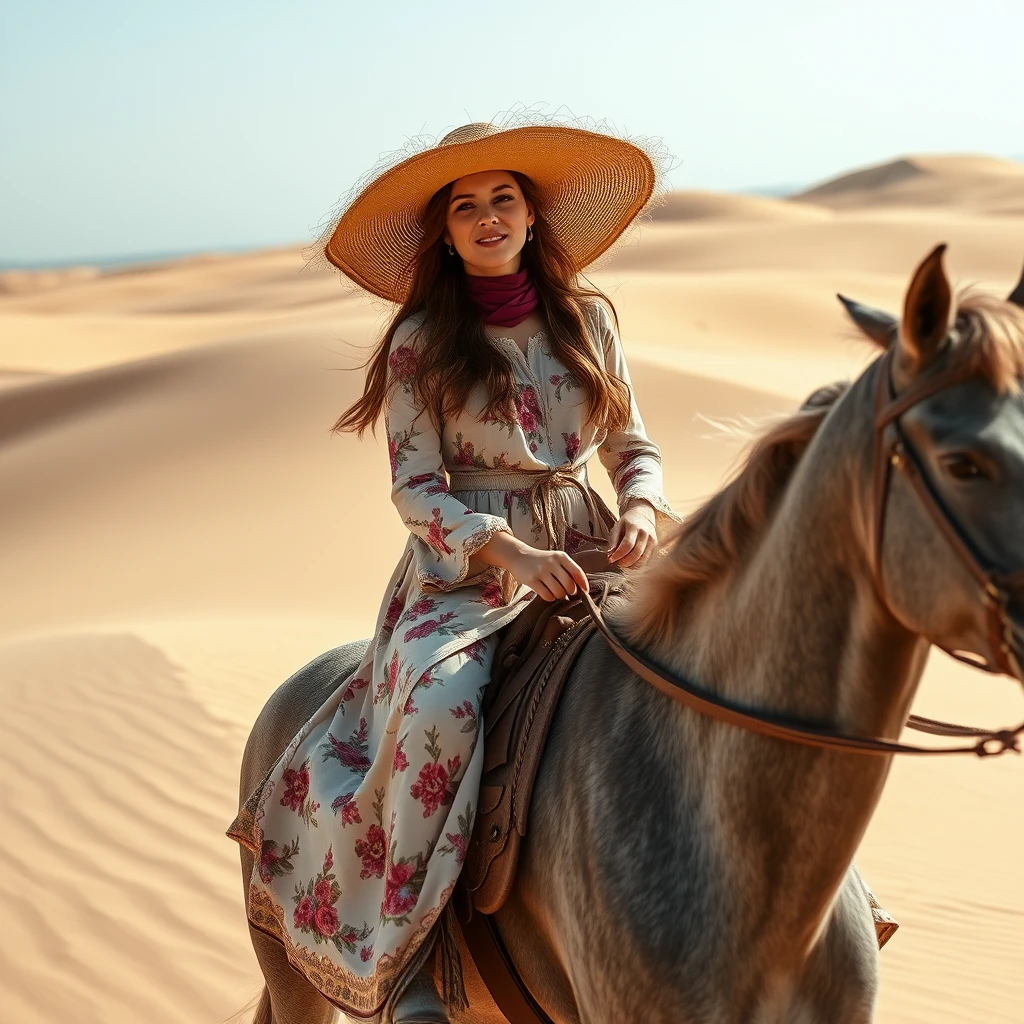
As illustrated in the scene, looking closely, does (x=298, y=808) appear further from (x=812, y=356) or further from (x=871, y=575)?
(x=812, y=356)

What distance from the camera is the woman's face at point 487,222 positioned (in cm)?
337

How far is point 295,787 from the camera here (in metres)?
3.29

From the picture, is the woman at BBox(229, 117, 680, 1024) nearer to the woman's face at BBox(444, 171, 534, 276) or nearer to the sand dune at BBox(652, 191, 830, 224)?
the woman's face at BBox(444, 171, 534, 276)

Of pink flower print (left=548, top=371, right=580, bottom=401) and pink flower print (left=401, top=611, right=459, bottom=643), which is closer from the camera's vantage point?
pink flower print (left=401, top=611, right=459, bottom=643)

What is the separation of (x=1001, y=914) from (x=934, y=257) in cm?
460

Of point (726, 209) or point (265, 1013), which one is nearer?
point (265, 1013)

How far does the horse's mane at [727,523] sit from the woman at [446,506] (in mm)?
308

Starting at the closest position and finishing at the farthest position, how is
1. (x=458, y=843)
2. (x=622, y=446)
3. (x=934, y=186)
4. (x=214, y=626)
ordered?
(x=458, y=843)
(x=622, y=446)
(x=214, y=626)
(x=934, y=186)

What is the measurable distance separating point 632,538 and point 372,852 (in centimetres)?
100

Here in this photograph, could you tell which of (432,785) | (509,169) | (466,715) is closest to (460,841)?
(432,785)

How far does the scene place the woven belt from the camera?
3254 millimetres

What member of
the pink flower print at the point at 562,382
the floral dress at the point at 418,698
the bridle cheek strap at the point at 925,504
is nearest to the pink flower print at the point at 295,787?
the floral dress at the point at 418,698

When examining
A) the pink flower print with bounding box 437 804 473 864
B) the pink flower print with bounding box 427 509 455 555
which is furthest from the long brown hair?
the pink flower print with bounding box 437 804 473 864

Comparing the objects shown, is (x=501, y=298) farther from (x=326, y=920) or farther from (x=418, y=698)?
(x=326, y=920)
